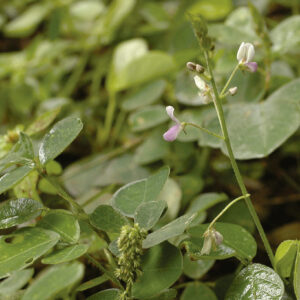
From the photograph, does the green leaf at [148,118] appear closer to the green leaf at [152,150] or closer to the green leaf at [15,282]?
the green leaf at [152,150]

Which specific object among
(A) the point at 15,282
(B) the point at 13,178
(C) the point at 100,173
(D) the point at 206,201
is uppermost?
(B) the point at 13,178

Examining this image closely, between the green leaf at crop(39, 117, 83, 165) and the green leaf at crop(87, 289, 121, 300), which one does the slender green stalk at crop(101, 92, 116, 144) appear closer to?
the green leaf at crop(39, 117, 83, 165)

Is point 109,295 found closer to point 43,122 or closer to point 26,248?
point 26,248

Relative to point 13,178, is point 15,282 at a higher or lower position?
lower

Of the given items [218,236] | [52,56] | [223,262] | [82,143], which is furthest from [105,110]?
[218,236]

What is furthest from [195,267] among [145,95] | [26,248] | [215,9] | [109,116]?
[215,9]

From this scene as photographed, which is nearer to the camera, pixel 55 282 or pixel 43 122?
pixel 55 282

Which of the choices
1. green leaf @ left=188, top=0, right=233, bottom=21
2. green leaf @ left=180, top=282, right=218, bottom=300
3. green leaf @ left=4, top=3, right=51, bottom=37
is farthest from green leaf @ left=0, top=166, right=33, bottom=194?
green leaf @ left=4, top=3, right=51, bottom=37

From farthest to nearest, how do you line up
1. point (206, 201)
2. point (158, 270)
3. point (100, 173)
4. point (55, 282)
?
point (100, 173), point (206, 201), point (158, 270), point (55, 282)
